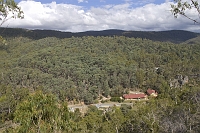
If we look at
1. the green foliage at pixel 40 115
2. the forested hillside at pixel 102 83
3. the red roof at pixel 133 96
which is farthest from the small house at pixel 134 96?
the green foliage at pixel 40 115

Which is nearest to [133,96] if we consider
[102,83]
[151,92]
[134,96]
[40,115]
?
[134,96]

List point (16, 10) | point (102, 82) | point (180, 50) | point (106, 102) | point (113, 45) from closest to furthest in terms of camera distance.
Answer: point (16, 10) → point (106, 102) → point (102, 82) → point (180, 50) → point (113, 45)

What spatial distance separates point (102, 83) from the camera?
5106 cm

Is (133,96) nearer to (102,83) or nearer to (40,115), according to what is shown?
(102,83)

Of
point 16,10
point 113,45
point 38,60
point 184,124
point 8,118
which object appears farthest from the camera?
point 113,45

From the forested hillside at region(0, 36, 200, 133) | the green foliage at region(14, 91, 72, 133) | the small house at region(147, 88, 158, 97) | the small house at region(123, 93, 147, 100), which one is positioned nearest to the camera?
the green foliage at region(14, 91, 72, 133)

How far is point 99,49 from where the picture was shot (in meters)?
73.9

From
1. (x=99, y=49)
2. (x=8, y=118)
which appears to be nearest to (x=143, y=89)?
(x=99, y=49)

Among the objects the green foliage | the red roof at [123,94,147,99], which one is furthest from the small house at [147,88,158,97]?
the green foliage

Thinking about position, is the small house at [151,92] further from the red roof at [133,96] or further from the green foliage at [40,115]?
the green foliage at [40,115]

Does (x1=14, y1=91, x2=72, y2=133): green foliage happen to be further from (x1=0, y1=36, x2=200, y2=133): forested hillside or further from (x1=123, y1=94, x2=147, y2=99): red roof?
(x1=123, y1=94, x2=147, y2=99): red roof

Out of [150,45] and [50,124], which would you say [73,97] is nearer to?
[50,124]

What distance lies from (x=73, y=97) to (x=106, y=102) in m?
7.56

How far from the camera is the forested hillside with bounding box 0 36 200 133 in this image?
13.8 m
